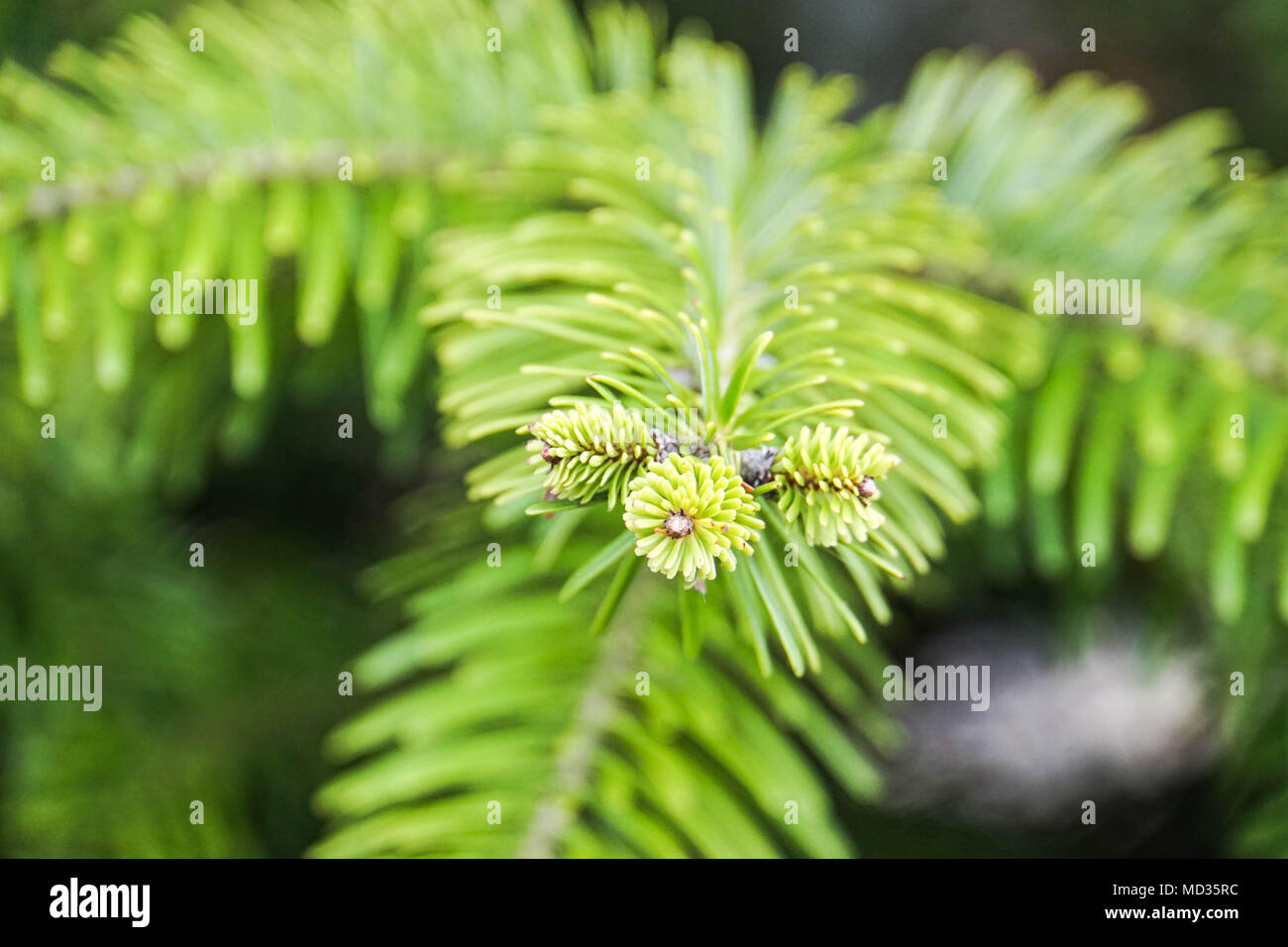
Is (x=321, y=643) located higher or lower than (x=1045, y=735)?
higher

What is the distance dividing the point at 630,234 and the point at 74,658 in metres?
0.64

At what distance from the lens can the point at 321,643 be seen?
0.85 metres

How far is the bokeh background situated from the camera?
2.46 feet

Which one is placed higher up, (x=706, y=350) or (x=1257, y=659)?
(x=706, y=350)

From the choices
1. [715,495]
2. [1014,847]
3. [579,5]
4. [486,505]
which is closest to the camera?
[715,495]

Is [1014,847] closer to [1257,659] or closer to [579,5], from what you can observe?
[1257,659]

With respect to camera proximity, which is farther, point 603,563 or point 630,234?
point 630,234

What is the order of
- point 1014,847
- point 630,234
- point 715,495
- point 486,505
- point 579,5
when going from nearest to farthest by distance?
point 715,495 < point 630,234 < point 486,505 < point 1014,847 < point 579,5

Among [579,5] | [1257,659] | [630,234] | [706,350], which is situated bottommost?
[1257,659]

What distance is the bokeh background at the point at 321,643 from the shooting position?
2.46ft

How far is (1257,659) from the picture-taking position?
59 cm

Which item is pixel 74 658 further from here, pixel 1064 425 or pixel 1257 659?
pixel 1257 659

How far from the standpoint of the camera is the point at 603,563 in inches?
Result: 10.4
